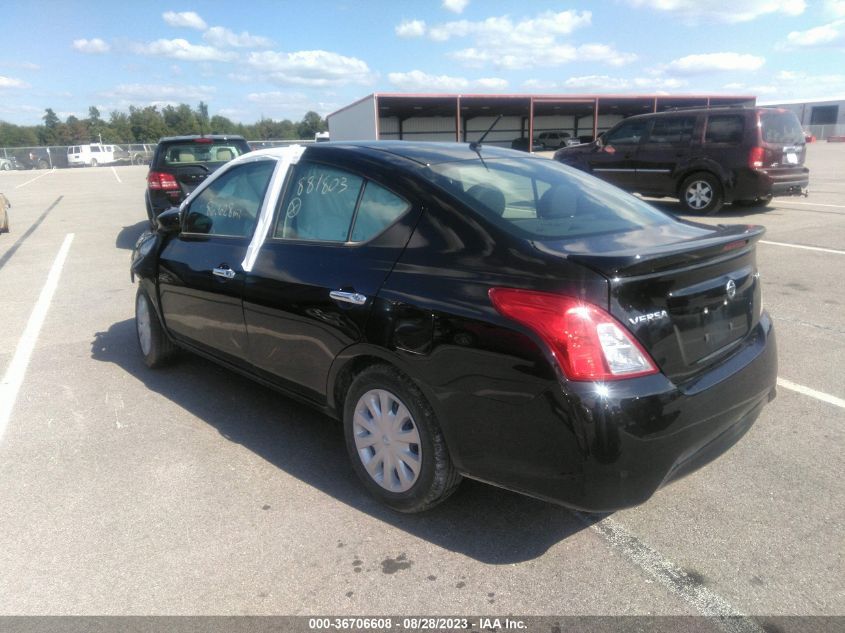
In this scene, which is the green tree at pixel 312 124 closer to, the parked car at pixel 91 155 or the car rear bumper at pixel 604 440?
the parked car at pixel 91 155

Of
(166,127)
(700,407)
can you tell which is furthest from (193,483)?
(166,127)

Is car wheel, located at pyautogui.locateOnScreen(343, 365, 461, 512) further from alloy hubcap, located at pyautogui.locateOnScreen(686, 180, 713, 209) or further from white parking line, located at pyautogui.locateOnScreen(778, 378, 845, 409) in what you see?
alloy hubcap, located at pyautogui.locateOnScreen(686, 180, 713, 209)

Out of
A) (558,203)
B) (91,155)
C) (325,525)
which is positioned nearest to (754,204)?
(558,203)

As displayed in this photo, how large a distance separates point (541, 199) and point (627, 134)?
34.0 feet

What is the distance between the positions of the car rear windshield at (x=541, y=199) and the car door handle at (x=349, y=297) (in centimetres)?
61

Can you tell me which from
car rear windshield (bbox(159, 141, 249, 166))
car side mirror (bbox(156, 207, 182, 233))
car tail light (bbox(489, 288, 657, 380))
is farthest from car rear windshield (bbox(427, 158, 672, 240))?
car rear windshield (bbox(159, 141, 249, 166))

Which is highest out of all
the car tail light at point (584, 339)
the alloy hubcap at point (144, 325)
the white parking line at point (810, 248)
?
the car tail light at point (584, 339)

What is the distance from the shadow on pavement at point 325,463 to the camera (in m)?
2.75

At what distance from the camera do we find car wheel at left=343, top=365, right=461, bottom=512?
2.68 meters

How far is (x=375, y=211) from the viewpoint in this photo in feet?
9.82

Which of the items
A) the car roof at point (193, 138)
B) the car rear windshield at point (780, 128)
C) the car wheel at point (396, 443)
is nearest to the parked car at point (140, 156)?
the car roof at point (193, 138)

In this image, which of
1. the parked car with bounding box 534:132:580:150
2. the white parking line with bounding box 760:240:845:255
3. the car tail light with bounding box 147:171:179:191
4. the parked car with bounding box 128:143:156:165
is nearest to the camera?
the white parking line with bounding box 760:240:845:255

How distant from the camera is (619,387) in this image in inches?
88.4

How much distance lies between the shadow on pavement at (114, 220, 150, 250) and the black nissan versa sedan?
8.06m
